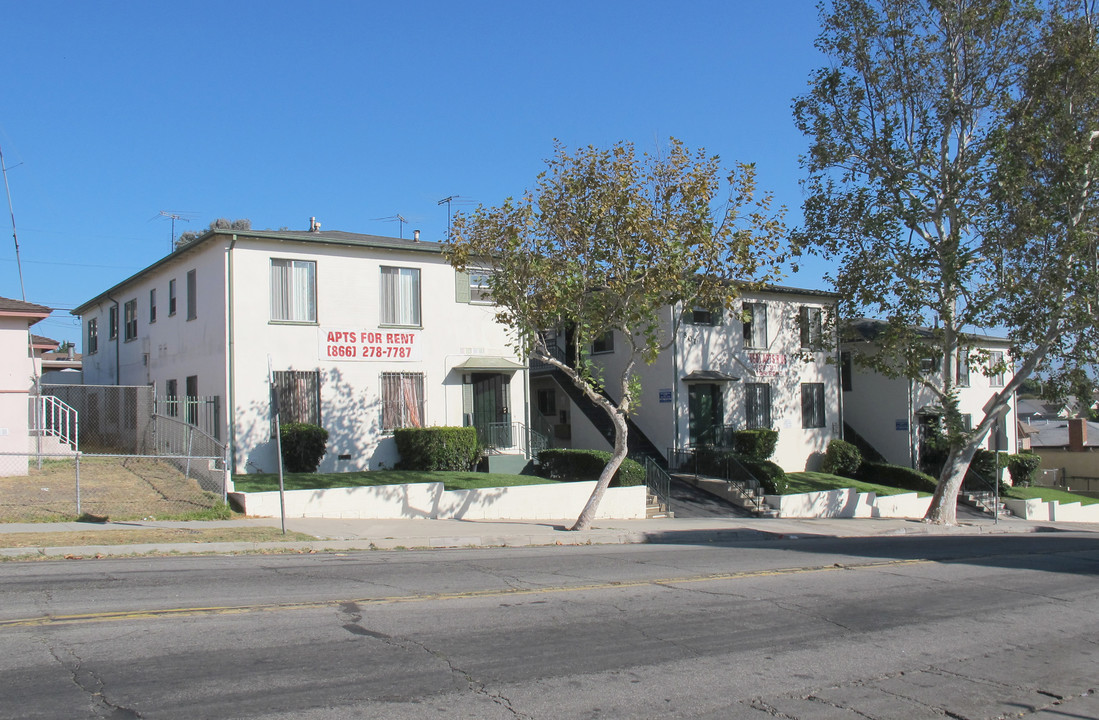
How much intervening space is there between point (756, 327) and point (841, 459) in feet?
18.2

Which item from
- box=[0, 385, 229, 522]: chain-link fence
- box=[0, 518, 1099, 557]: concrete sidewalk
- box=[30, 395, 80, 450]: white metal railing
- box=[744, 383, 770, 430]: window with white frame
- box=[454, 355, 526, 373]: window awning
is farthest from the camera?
box=[744, 383, 770, 430]: window with white frame

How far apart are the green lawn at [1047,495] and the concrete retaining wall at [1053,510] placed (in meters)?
0.47

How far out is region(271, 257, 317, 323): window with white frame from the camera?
73.1 ft

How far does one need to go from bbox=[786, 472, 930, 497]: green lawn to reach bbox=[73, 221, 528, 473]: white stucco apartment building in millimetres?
9454

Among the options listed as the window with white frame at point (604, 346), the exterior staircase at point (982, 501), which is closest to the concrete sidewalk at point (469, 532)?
the exterior staircase at point (982, 501)

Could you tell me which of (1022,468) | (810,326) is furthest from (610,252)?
(1022,468)

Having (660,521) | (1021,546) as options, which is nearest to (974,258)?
(1021,546)

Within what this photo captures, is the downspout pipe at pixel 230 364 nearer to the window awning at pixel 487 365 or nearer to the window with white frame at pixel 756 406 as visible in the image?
the window awning at pixel 487 365

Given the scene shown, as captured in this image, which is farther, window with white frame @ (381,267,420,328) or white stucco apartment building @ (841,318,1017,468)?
white stucco apartment building @ (841,318,1017,468)

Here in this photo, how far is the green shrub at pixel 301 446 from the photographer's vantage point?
21156 millimetres

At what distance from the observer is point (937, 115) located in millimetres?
24031

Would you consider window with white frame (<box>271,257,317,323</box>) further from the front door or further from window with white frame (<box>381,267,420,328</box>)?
the front door

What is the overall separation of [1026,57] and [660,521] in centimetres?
1550

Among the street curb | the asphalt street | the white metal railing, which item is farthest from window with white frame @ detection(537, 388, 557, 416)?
the asphalt street
